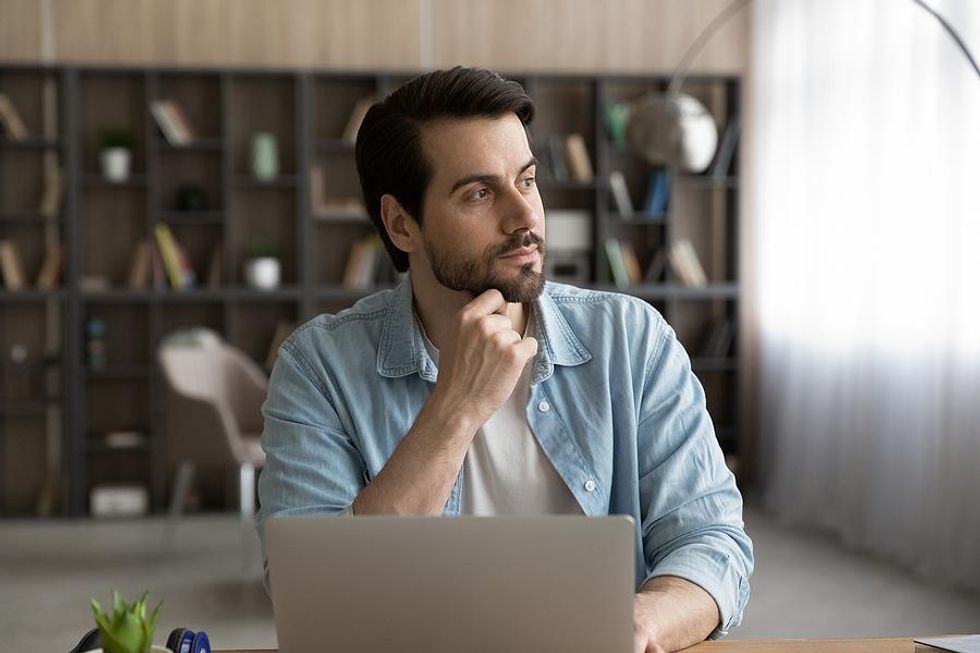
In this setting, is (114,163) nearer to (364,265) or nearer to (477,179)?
(364,265)

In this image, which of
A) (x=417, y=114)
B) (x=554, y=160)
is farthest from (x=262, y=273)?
(x=417, y=114)

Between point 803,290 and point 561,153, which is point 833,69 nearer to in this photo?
point 803,290

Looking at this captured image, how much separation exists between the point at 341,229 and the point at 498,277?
4697 mm

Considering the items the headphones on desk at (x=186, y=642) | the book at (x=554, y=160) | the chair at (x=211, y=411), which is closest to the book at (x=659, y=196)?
the book at (x=554, y=160)

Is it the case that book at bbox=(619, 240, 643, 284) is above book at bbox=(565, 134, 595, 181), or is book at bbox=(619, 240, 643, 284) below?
below

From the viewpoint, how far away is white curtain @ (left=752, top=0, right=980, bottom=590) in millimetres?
4332

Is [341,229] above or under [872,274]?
above

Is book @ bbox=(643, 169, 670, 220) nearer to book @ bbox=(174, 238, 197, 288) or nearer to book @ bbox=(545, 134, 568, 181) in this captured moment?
book @ bbox=(545, 134, 568, 181)

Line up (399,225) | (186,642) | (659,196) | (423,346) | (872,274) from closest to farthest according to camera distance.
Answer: (186,642)
(423,346)
(399,225)
(872,274)
(659,196)

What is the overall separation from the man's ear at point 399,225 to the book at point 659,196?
14.6 feet

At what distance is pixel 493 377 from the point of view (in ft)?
4.91

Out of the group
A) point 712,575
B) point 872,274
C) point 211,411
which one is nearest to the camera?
point 712,575

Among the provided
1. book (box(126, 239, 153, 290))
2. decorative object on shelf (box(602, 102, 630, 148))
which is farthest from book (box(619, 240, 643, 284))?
book (box(126, 239, 153, 290))

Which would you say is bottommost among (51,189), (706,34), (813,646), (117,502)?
(117,502)
